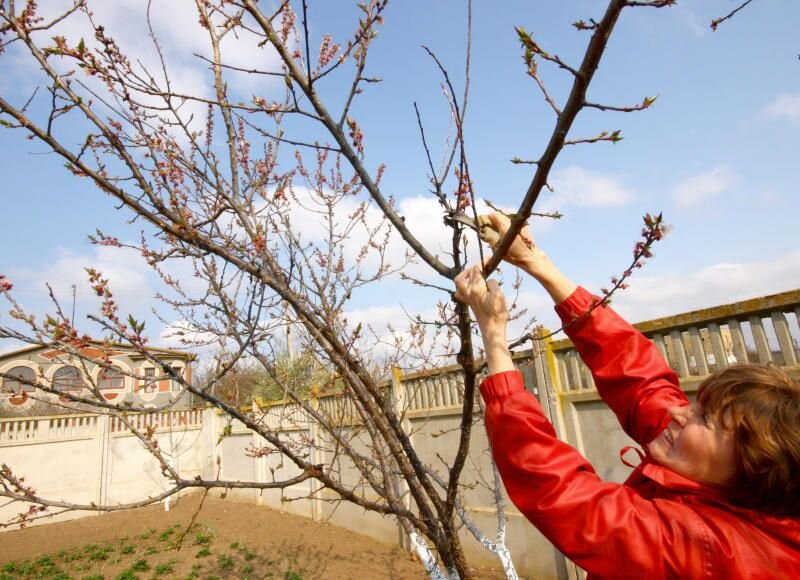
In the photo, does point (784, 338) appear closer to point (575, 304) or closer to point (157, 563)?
point (575, 304)

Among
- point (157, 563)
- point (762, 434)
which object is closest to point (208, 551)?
point (157, 563)

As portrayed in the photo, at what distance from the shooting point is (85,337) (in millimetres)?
1667

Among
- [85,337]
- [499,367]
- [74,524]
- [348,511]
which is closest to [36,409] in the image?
[74,524]

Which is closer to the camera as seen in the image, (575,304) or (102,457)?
(575,304)

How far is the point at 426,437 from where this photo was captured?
21.0 ft

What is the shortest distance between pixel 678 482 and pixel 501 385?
47 cm

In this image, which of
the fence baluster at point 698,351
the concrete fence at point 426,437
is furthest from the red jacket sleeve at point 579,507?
the fence baluster at point 698,351

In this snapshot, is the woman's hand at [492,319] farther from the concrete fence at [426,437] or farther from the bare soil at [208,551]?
the bare soil at [208,551]

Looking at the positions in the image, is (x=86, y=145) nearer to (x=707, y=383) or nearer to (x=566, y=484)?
(x=566, y=484)

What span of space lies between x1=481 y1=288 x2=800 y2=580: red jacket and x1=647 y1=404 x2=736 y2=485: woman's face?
3cm

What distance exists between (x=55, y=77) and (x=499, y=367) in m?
1.60

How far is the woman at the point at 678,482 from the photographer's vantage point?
952mm

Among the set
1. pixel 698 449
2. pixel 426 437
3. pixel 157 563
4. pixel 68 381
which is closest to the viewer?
pixel 698 449

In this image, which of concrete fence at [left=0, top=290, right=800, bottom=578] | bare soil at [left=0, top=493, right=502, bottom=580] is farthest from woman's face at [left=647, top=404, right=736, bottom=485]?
bare soil at [left=0, top=493, right=502, bottom=580]
